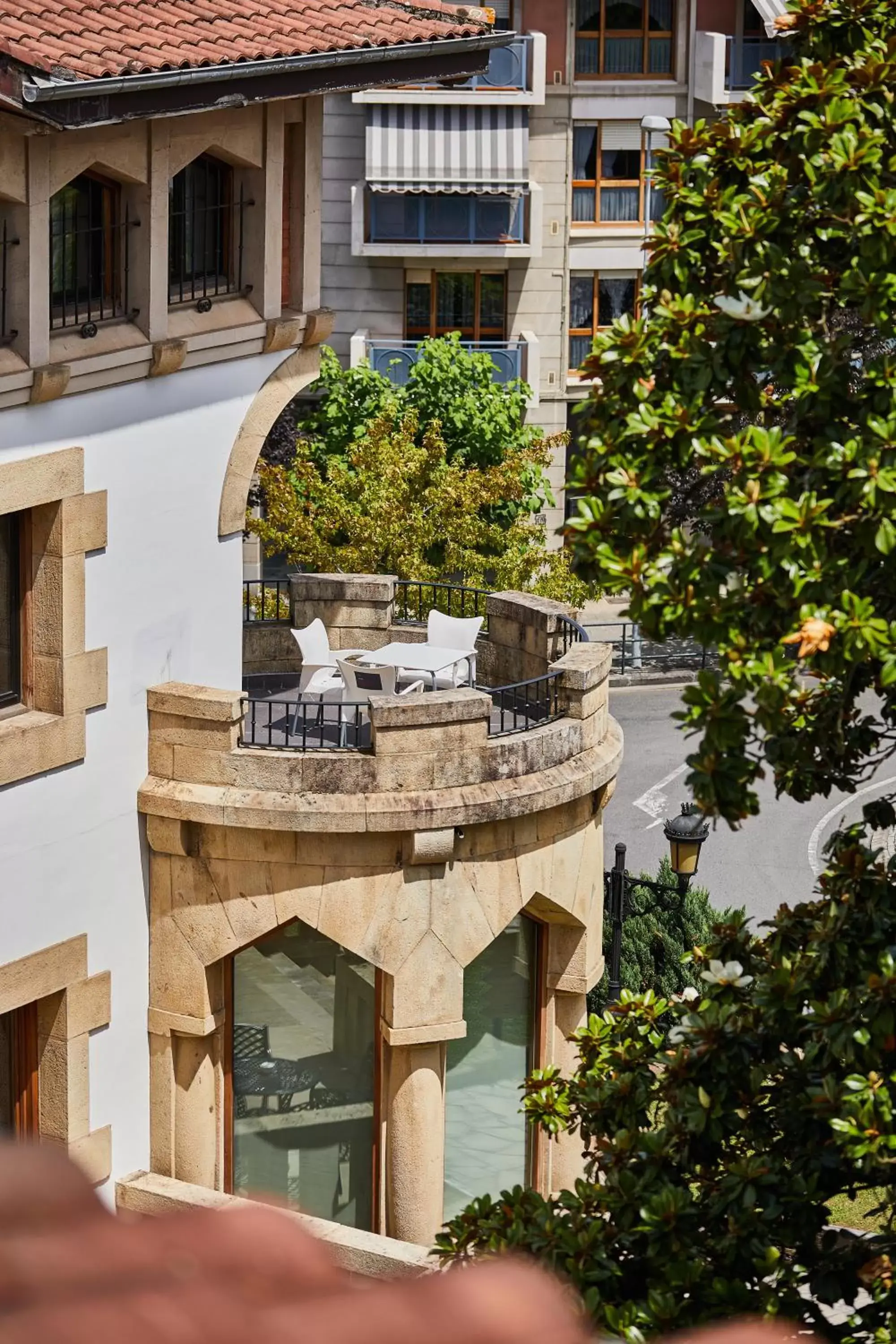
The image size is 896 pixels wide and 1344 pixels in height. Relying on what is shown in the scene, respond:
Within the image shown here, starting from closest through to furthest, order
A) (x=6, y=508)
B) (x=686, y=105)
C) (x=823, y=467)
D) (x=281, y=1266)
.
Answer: (x=281, y=1266), (x=823, y=467), (x=6, y=508), (x=686, y=105)

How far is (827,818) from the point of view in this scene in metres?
37.9

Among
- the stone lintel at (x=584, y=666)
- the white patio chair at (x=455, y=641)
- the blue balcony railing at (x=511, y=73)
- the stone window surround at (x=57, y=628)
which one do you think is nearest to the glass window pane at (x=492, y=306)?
the blue balcony railing at (x=511, y=73)

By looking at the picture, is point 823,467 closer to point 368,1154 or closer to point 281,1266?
point 281,1266

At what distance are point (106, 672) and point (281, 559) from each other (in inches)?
1472

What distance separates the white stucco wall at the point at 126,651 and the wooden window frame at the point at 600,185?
121 feet

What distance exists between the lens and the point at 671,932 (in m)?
26.5

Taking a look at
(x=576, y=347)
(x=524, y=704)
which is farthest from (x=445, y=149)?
(x=524, y=704)

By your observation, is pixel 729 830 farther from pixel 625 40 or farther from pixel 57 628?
pixel 625 40

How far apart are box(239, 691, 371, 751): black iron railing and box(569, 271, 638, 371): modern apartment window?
3372 cm

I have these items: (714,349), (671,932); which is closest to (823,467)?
(714,349)

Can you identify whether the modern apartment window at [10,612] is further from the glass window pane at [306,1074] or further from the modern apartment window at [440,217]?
the modern apartment window at [440,217]

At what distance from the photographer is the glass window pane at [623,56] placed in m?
52.8

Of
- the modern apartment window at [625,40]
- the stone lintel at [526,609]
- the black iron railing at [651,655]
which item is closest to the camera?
the stone lintel at [526,609]

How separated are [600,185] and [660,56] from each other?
3683 mm
